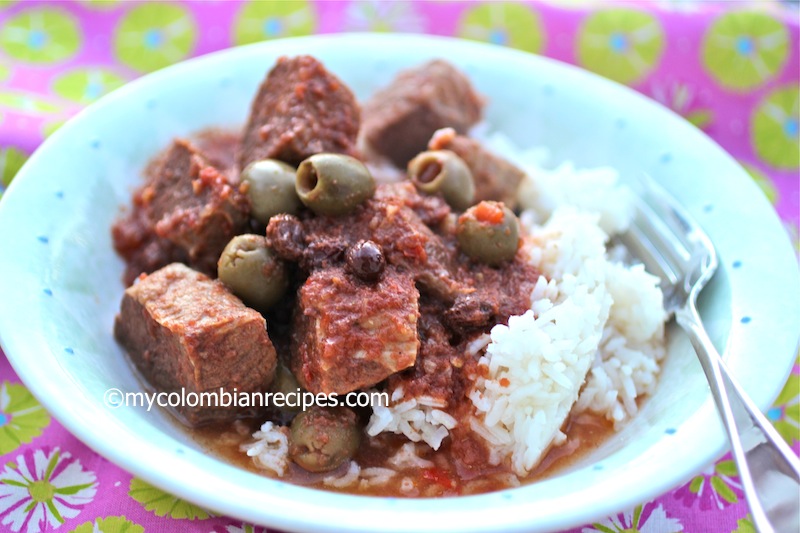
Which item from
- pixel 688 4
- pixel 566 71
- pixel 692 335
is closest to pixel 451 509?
pixel 692 335

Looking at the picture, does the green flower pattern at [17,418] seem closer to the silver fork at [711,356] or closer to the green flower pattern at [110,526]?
the green flower pattern at [110,526]

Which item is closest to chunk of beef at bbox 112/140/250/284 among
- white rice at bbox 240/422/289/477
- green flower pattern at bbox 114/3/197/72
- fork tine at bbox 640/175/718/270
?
white rice at bbox 240/422/289/477

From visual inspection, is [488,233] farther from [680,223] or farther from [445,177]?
[680,223]

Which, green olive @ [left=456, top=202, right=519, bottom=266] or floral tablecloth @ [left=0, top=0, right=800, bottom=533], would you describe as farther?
floral tablecloth @ [left=0, top=0, right=800, bottom=533]

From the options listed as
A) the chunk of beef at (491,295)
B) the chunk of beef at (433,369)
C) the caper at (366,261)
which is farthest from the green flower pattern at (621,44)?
the caper at (366,261)

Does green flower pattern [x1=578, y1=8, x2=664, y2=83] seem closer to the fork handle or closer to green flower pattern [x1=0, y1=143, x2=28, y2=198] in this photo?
the fork handle

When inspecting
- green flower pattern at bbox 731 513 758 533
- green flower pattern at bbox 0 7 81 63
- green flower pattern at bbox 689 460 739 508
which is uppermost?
green flower pattern at bbox 0 7 81 63
